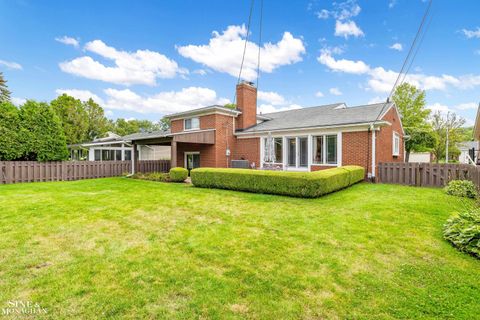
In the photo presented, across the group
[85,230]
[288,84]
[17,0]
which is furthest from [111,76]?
[85,230]

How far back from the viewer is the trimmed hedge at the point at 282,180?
795 centimetres

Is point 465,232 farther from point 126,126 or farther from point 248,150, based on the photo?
point 126,126

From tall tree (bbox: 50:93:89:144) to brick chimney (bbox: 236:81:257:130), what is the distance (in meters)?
30.1

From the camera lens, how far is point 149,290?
282cm

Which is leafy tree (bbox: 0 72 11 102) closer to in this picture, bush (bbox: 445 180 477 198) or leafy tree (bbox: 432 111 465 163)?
bush (bbox: 445 180 477 198)

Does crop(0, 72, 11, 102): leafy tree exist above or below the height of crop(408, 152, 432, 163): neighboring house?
above

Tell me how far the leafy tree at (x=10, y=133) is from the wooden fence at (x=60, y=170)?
554mm

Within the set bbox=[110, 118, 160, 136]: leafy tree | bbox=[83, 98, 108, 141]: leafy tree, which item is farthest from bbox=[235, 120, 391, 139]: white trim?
bbox=[110, 118, 160, 136]: leafy tree

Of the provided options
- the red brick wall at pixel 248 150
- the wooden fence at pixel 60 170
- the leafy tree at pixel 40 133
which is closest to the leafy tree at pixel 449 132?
the red brick wall at pixel 248 150

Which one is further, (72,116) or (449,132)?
(72,116)

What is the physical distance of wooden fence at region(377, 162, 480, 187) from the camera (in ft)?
29.9

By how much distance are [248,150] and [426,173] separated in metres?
9.65

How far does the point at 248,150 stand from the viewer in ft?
53.5

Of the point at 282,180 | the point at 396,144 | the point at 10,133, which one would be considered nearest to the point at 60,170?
the point at 10,133
